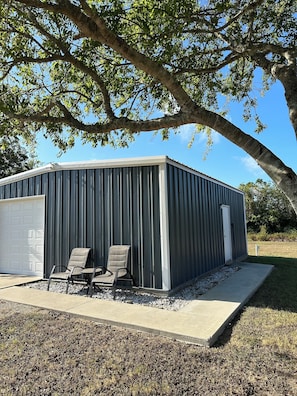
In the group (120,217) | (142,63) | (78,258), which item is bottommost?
(78,258)

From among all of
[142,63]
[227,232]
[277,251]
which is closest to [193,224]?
[227,232]

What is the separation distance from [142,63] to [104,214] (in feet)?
12.3

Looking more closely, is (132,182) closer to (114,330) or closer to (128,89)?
(128,89)

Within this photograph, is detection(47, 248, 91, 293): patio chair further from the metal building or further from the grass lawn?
the grass lawn

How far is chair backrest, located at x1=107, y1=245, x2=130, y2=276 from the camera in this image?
604 cm

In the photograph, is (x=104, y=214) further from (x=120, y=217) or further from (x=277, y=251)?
(x=277, y=251)

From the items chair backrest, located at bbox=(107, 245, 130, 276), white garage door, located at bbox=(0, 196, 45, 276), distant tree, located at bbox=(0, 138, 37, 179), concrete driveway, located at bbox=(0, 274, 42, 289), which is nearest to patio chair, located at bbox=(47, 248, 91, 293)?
chair backrest, located at bbox=(107, 245, 130, 276)

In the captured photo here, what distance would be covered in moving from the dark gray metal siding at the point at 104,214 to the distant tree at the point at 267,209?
20.2 metres

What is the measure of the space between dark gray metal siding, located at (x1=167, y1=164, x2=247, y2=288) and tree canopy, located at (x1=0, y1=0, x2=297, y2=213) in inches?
Answer: 63.0

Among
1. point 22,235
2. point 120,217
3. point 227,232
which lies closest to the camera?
point 120,217

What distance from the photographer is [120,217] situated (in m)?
6.40

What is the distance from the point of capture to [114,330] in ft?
13.1

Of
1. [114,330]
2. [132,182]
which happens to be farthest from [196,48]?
[114,330]

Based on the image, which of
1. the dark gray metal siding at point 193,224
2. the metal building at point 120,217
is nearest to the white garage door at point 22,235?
the metal building at point 120,217
